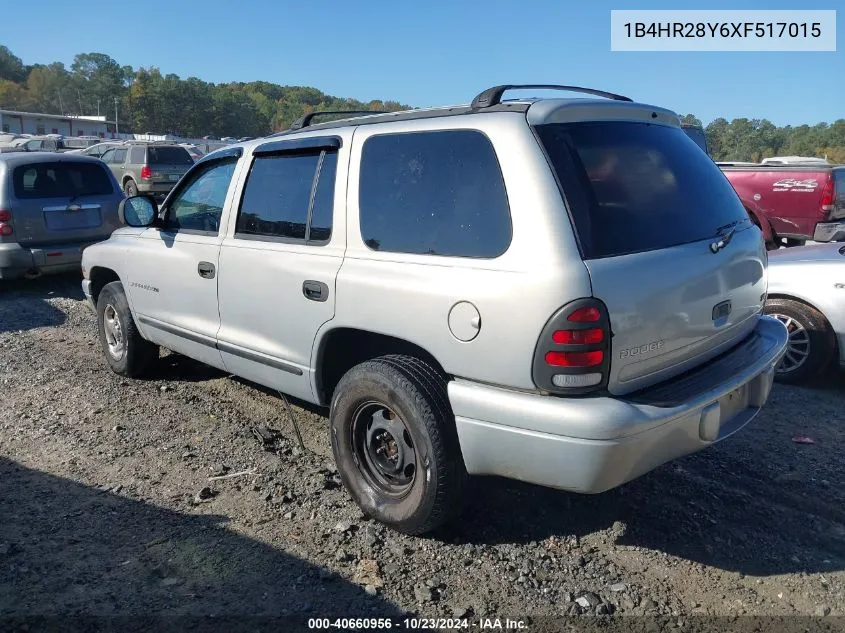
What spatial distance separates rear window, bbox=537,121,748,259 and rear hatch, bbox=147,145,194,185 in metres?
19.0

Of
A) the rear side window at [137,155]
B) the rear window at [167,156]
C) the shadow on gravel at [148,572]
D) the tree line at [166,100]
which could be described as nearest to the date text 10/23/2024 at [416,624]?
the shadow on gravel at [148,572]

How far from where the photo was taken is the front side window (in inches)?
168

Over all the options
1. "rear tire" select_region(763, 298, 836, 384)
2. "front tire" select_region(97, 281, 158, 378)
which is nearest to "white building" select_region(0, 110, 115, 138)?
"front tire" select_region(97, 281, 158, 378)

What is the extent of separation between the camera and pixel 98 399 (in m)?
4.95

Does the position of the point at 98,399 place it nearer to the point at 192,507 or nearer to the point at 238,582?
the point at 192,507

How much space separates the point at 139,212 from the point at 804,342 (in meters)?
4.92

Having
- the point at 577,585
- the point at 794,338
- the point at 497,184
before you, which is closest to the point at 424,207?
the point at 497,184

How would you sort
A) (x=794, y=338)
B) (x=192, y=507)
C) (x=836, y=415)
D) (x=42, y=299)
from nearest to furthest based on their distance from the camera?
(x=192, y=507) → (x=836, y=415) → (x=794, y=338) → (x=42, y=299)

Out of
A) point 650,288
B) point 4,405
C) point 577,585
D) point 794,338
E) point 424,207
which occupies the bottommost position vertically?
point 577,585

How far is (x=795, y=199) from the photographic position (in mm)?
10914

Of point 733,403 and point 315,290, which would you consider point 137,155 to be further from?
point 733,403

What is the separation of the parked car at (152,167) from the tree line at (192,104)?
1985 centimetres

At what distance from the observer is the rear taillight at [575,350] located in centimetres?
254

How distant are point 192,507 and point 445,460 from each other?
1450 millimetres
